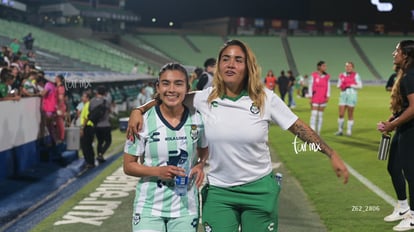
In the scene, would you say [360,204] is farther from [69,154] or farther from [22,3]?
[22,3]

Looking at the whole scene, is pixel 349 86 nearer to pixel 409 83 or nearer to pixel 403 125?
pixel 403 125

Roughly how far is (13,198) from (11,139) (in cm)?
175

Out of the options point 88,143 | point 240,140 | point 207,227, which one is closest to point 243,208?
point 207,227

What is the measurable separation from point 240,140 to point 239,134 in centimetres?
4

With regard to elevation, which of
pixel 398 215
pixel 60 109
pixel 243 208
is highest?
pixel 60 109

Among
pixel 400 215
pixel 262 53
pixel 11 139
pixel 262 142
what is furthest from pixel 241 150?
pixel 262 53

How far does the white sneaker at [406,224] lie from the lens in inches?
225

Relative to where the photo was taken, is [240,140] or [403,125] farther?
[403,125]

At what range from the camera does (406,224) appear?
18.9 ft

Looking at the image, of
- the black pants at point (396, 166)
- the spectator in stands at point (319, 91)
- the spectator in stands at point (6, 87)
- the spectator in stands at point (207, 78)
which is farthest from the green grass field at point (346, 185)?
the spectator in stands at point (6, 87)

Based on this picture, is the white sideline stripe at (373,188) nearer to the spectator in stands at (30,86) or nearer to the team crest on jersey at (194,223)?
the team crest on jersey at (194,223)

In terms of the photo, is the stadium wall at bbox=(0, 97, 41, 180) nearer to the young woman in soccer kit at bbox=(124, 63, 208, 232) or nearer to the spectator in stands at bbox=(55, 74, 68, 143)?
the spectator in stands at bbox=(55, 74, 68, 143)

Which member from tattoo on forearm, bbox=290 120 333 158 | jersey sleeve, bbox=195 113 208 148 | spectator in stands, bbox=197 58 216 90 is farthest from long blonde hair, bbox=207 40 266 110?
spectator in stands, bbox=197 58 216 90

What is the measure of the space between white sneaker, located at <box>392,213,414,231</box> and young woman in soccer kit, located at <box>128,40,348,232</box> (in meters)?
2.93
